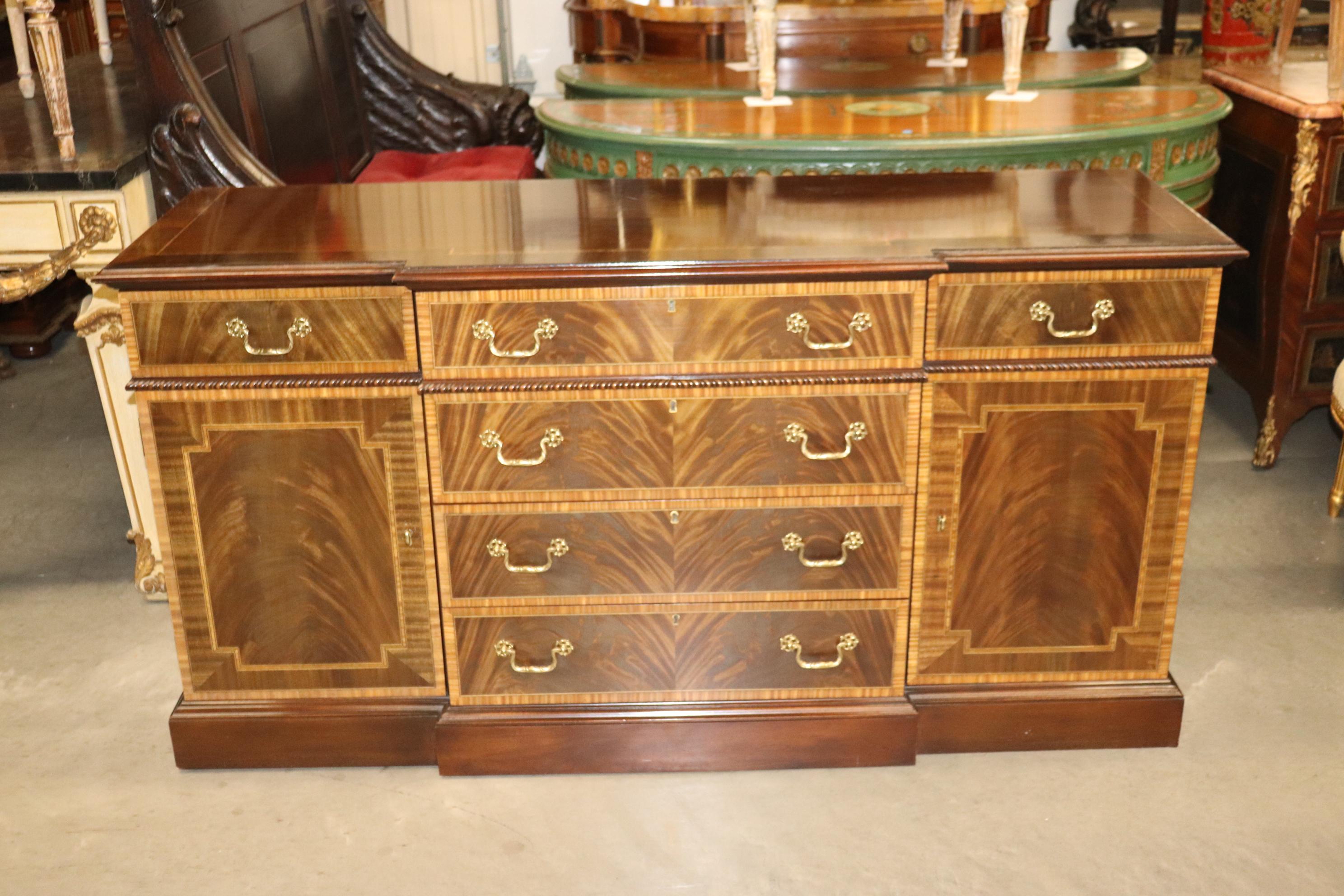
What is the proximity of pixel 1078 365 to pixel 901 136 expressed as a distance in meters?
1.01

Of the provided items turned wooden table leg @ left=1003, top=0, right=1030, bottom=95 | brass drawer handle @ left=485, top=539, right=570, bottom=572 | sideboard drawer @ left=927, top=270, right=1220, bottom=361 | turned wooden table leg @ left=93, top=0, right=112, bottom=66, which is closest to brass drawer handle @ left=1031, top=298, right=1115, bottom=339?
sideboard drawer @ left=927, top=270, right=1220, bottom=361

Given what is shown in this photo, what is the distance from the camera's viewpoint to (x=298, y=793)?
2.63 meters

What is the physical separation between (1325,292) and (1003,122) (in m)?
1.08

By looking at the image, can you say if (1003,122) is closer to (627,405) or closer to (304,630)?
(627,405)

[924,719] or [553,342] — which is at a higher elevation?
[553,342]

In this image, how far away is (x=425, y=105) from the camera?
4340 millimetres

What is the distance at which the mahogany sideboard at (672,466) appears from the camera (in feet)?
7.67

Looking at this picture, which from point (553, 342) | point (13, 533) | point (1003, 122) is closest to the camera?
point (553, 342)

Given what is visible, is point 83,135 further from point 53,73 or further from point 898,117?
point 898,117

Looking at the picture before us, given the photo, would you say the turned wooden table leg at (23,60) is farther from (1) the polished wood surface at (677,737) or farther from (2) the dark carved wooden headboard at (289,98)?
(1) the polished wood surface at (677,737)

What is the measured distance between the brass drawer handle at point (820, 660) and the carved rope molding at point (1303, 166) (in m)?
1.90

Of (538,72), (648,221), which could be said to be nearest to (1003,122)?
(648,221)

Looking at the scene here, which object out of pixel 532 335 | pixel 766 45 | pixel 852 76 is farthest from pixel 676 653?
pixel 852 76

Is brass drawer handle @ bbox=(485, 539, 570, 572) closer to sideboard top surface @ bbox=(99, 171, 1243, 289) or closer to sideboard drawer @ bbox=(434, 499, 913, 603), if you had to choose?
sideboard drawer @ bbox=(434, 499, 913, 603)
